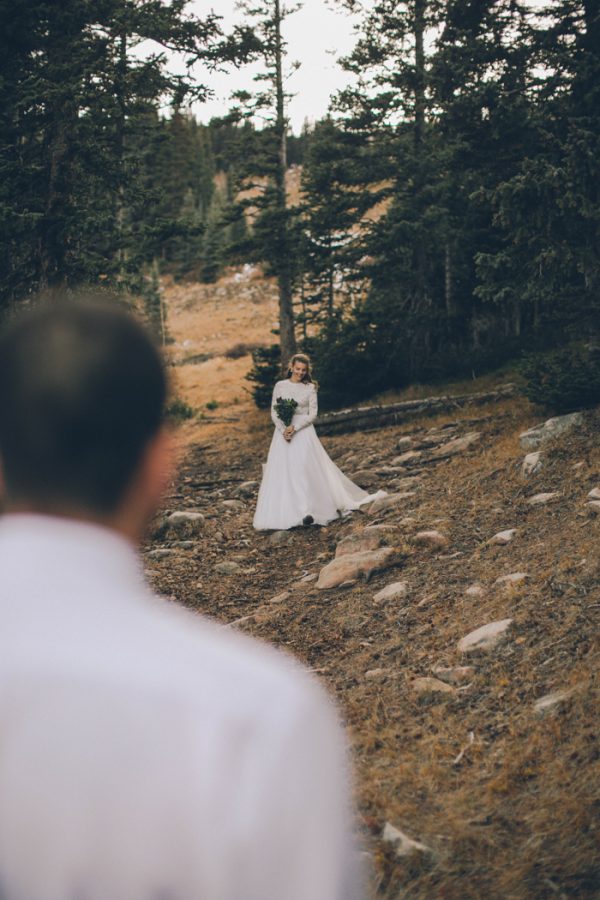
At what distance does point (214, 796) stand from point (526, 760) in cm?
370

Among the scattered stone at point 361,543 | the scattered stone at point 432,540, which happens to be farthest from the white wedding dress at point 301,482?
the scattered stone at point 432,540

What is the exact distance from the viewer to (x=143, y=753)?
905mm

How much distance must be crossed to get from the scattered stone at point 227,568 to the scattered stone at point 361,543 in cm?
132

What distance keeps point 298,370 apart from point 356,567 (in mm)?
4694

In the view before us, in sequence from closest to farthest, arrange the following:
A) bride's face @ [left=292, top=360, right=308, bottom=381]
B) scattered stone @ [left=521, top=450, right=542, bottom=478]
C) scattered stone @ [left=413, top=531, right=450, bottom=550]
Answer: scattered stone @ [left=413, top=531, right=450, bottom=550], scattered stone @ [left=521, top=450, right=542, bottom=478], bride's face @ [left=292, top=360, right=308, bottom=381]

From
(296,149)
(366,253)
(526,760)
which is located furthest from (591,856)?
(296,149)

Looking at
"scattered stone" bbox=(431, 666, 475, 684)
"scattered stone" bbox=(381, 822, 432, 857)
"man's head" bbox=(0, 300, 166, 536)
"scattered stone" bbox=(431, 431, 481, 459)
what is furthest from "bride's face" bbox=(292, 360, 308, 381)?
"man's head" bbox=(0, 300, 166, 536)

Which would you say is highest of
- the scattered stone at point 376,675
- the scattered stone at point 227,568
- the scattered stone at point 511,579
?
the scattered stone at point 511,579

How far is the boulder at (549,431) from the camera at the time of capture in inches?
451

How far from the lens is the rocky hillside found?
3.50 m

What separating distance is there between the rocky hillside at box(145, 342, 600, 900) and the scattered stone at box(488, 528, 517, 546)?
2 cm

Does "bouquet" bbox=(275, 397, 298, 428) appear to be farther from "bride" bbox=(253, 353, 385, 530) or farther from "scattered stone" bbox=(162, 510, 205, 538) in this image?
"scattered stone" bbox=(162, 510, 205, 538)

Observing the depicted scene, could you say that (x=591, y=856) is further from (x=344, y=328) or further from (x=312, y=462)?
(x=344, y=328)

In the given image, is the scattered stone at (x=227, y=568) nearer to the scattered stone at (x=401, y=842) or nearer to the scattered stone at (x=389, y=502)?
the scattered stone at (x=389, y=502)
